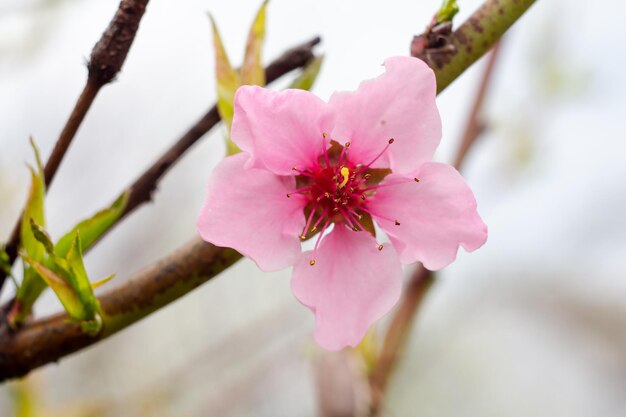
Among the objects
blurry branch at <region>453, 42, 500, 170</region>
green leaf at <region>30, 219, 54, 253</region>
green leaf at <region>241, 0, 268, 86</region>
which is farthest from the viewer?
blurry branch at <region>453, 42, 500, 170</region>

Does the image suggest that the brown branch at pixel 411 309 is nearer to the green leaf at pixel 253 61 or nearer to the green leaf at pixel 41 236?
the green leaf at pixel 253 61

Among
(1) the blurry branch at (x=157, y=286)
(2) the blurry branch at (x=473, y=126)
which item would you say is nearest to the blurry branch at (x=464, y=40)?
(1) the blurry branch at (x=157, y=286)

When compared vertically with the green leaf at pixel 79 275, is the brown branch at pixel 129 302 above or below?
below

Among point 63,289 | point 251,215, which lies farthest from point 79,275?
point 251,215

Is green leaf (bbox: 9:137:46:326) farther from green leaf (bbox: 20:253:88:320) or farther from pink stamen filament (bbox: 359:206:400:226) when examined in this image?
pink stamen filament (bbox: 359:206:400:226)

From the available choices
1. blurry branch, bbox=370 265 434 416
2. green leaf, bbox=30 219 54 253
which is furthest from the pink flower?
blurry branch, bbox=370 265 434 416

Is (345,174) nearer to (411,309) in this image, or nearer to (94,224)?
(94,224)
